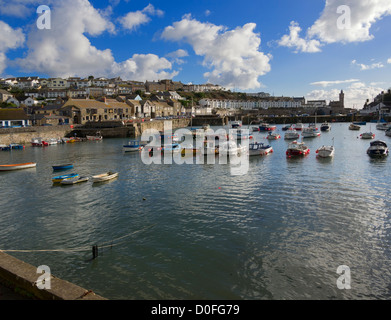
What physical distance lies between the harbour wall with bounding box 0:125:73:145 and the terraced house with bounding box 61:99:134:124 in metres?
9.39

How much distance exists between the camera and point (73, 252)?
11445 mm

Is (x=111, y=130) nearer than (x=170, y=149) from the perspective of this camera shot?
No

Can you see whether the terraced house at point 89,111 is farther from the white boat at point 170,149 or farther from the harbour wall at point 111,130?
the white boat at point 170,149

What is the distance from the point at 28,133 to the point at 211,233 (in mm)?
54395

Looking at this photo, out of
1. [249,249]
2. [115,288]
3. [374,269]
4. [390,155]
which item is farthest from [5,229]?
[390,155]

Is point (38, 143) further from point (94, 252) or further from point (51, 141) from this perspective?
point (94, 252)

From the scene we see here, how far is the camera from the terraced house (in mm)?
71000

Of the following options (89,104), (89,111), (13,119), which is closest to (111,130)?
(89,111)

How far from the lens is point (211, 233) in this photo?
12984 millimetres

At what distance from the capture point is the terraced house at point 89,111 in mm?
71000

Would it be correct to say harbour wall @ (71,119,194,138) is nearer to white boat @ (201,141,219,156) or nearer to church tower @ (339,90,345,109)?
white boat @ (201,141,219,156)

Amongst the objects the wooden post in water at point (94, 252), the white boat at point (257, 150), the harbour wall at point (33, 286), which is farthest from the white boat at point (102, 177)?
the white boat at point (257, 150)
